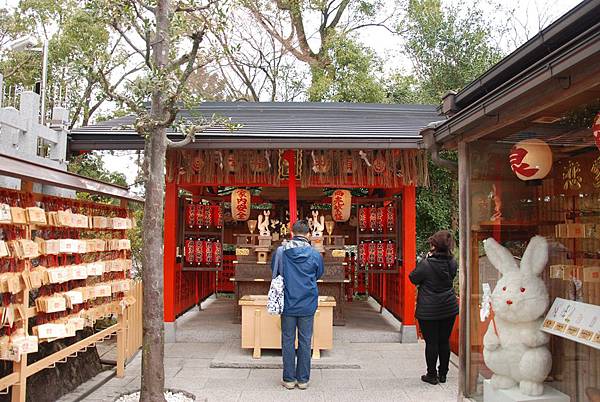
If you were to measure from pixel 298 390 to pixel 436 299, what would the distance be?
201cm

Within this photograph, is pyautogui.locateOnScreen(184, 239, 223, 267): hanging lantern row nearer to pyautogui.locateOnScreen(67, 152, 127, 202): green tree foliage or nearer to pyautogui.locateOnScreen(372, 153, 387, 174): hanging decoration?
pyautogui.locateOnScreen(372, 153, 387, 174): hanging decoration

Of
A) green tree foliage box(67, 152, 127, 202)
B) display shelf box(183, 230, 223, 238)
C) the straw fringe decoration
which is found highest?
green tree foliage box(67, 152, 127, 202)

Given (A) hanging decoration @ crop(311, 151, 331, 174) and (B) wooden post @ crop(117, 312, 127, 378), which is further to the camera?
(A) hanging decoration @ crop(311, 151, 331, 174)

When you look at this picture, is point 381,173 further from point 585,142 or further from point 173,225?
point 585,142

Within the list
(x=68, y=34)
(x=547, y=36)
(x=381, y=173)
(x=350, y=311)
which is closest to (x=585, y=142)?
(x=547, y=36)

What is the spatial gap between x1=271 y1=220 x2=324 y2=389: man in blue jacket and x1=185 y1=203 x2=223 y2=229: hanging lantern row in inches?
151

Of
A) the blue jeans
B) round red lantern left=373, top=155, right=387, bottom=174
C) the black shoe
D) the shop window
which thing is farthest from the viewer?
round red lantern left=373, top=155, right=387, bottom=174

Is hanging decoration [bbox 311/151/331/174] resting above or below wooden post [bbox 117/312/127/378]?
above

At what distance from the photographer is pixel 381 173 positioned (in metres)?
8.53

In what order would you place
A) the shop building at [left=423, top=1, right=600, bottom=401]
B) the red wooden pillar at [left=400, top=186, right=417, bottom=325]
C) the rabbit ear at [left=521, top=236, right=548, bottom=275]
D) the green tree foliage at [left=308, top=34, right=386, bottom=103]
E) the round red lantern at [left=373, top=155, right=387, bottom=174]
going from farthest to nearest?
the green tree foliage at [left=308, top=34, right=386, bottom=103] < the red wooden pillar at [left=400, top=186, right=417, bottom=325] < the round red lantern at [left=373, top=155, right=387, bottom=174] < the rabbit ear at [left=521, top=236, right=548, bottom=275] < the shop building at [left=423, top=1, right=600, bottom=401]

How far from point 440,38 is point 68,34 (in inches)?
399

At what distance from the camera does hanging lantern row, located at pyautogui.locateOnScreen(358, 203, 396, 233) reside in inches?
381

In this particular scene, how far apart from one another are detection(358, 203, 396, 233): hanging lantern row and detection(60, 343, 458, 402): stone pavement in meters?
2.76

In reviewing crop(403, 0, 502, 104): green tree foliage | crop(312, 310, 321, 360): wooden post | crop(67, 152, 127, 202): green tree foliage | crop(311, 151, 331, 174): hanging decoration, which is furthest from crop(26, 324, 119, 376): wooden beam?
crop(403, 0, 502, 104): green tree foliage
